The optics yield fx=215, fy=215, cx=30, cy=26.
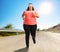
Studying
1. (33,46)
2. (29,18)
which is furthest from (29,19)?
(33,46)

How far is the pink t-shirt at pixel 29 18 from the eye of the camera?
26.0 ft

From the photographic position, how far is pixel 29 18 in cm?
796

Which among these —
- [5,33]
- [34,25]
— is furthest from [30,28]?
[5,33]

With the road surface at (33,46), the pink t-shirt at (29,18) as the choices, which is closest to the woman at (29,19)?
the pink t-shirt at (29,18)

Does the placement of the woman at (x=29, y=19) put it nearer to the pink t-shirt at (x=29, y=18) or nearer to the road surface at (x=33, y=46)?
the pink t-shirt at (x=29, y=18)

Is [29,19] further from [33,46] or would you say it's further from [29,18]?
[33,46]

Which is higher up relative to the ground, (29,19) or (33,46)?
(29,19)

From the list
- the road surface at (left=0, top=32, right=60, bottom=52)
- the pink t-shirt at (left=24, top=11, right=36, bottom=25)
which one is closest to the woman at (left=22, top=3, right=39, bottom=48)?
the pink t-shirt at (left=24, top=11, right=36, bottom=25)

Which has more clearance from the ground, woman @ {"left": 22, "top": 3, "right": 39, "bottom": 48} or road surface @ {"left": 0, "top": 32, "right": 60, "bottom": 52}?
woman @ {"left": 22, "top": 3, "right": 39, "bottom": 48}

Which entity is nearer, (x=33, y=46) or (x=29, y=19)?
(x=29, y=19)

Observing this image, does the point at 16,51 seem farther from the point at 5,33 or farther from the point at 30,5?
the point at 5,33

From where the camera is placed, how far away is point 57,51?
7.43 m

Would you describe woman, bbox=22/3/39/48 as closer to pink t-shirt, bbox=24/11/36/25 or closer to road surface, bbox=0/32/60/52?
pink t-shirt, bbox=24/11/36/25

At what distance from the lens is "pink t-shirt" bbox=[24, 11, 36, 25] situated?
26.0 ft
